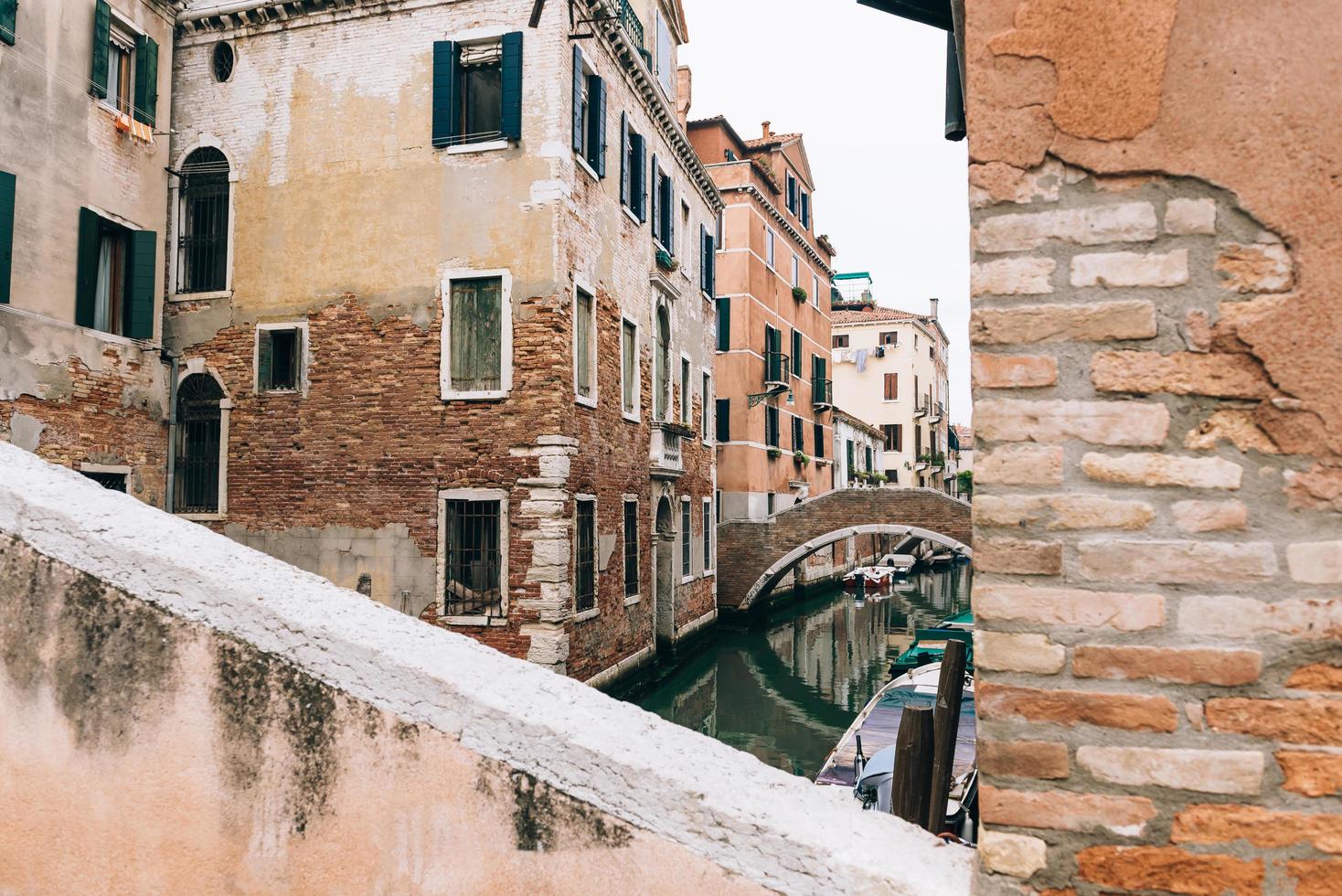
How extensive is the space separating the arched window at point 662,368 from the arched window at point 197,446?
20.4 ft

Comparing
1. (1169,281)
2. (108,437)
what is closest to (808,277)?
(108,437)

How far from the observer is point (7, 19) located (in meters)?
9.54

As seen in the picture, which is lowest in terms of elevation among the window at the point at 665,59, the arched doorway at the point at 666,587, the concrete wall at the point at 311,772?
the arched doorway at the point at 666,587

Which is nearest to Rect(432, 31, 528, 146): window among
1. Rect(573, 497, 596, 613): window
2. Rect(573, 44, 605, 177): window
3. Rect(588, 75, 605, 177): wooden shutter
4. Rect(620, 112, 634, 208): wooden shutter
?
Rect(573, 44, 605, 177): window

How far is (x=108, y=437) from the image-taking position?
11.0 metres

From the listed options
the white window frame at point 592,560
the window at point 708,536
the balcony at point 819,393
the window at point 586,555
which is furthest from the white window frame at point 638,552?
the balcony at point 819,393

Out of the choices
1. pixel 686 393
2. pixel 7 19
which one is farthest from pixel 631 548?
pixel 7 19

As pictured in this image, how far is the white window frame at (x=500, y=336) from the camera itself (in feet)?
35.9

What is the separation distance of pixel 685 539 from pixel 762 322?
27.3ft

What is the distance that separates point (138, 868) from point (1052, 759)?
67.0 inches

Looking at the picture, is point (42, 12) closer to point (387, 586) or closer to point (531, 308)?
point (531, 308)

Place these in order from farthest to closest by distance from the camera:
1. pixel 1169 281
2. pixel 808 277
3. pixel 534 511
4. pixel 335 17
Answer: pixel 808 277 < pixel 335 17 < pixel 534 511 < pixel 1169 281

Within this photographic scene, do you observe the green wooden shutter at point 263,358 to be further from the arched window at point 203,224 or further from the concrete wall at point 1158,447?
the concrete wall at point 1158,447

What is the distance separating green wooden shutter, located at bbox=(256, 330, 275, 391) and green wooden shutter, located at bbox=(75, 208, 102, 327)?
1.75 metres
